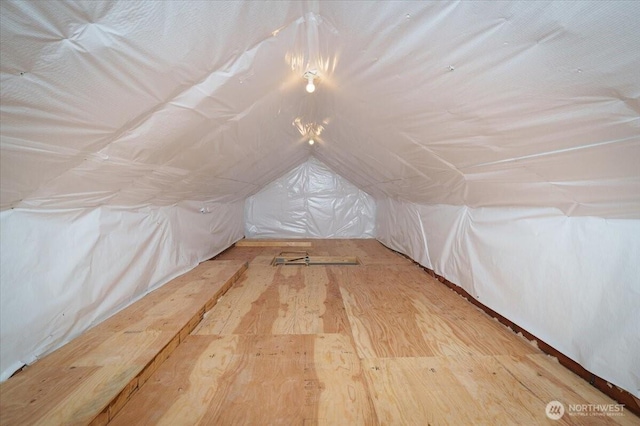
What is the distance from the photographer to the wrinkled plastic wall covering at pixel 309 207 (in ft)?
20.3

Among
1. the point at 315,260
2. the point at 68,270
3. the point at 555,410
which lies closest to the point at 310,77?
the point at 68,270

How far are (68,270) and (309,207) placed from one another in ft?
15.9

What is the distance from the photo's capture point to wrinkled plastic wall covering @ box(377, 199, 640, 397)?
1.23 meters

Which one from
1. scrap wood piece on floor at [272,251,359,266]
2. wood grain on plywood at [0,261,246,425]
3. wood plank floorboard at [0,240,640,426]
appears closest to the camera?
wood grain on plywood at [0,261,246,425]

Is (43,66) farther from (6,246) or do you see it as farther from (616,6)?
(616,6)

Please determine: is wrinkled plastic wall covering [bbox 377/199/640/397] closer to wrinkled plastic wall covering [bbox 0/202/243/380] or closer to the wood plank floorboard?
the wood plank floorboard

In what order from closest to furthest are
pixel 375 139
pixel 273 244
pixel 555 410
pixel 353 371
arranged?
pixel 555 410 < pixel 353 371 < pixel 375 139 < pixel 273 244

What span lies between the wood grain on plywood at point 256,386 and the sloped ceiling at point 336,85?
43.1 inches

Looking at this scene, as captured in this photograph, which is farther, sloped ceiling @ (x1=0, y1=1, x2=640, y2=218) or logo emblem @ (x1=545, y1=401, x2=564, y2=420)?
logo emblem @ (x1=545, y1=401, x2=564, y2=420)

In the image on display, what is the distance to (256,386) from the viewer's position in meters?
1.33

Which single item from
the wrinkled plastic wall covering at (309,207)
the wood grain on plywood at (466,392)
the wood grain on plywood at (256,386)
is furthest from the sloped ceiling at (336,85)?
the wrinkled plastic wall covering at (309,207)

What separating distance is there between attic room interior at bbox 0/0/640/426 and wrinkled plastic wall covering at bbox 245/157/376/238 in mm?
3660

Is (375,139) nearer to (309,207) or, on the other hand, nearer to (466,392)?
(466,392)

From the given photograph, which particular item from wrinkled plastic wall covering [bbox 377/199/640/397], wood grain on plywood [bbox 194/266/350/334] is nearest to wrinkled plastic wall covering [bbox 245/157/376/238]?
wood grain on plywood [bbox 194/266/350/334]
